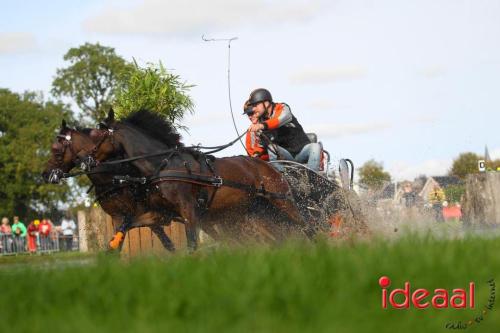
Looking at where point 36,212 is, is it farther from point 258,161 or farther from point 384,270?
point 384,270

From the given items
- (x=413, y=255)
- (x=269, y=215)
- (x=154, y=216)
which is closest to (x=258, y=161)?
(x=269, y=215)

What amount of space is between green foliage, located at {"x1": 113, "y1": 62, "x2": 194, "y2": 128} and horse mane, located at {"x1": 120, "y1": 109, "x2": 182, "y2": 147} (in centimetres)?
349

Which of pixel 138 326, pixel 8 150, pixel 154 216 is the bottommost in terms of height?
pixel 138 326

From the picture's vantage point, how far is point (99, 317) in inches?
219

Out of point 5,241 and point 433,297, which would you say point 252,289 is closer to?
point 433,297

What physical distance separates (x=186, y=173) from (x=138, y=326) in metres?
7.54

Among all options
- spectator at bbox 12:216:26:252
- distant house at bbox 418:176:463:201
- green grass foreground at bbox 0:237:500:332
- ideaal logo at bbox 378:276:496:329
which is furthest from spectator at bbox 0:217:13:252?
distant house at bbox 418:176:463:201

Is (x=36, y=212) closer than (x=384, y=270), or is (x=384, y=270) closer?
(x=384, y=270)

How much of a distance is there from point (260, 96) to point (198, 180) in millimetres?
2252

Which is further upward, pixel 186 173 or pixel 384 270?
pixel 186 173

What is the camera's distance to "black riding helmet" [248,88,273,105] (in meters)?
14.2

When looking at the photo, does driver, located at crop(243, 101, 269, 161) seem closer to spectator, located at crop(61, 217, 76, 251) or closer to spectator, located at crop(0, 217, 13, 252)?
spectator, located at crop(0, 217, 13, 252)

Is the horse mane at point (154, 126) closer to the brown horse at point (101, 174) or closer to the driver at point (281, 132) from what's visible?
the brown horse at point (101, 174)

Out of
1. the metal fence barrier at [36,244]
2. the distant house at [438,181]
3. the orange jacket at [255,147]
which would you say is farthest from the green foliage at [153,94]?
the distant house at [438,181]
